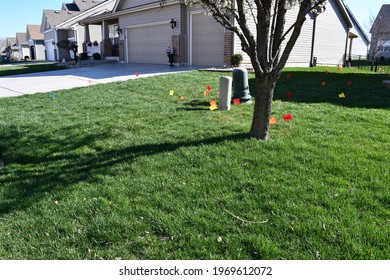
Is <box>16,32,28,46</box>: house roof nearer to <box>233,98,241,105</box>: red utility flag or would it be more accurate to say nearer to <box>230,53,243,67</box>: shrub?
<box>230,53,243,67</box>: shrub

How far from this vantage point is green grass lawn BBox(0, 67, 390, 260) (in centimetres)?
249

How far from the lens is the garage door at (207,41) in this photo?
14.9 m

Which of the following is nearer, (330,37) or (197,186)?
(197,186)

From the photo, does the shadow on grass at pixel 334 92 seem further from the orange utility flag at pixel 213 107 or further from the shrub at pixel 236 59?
the shrub at pixel 236 59

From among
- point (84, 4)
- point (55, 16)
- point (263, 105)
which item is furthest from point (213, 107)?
point (84, 4)

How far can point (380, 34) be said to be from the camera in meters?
31.6

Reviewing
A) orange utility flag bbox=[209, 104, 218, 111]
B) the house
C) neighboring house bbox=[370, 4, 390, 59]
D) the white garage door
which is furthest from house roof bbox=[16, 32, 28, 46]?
orange utility flag bbox=[209, 104, 218, 111]

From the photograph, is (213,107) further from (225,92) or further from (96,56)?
(96,56)

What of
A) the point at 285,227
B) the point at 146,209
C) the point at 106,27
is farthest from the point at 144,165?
the point at 106,27

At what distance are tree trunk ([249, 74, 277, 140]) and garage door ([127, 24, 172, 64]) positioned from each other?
14369mm

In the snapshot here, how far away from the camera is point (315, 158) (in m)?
3.75

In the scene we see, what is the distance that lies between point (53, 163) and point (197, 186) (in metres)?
2.08
